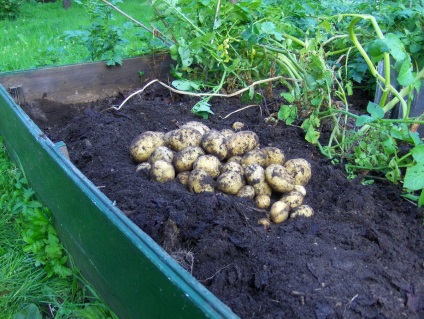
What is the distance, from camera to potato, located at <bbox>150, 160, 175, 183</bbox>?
287 centimetres

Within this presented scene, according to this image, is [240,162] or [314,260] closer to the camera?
[314,260]

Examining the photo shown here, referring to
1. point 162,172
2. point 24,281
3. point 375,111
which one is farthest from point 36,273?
point 375,111

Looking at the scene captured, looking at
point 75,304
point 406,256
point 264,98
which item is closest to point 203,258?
point 75,304

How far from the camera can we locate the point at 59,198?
2635 mm

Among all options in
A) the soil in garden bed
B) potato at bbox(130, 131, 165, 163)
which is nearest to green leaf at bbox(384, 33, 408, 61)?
the soil in garden bed

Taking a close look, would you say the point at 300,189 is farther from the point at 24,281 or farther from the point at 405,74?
the point at 24,281

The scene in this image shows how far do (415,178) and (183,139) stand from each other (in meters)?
1.36

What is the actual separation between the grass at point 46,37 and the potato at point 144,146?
1647 mm

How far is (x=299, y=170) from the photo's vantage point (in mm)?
2852

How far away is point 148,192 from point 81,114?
1.69 metres

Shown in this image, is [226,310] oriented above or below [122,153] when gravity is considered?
above

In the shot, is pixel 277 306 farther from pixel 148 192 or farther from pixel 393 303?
pixel 148 192

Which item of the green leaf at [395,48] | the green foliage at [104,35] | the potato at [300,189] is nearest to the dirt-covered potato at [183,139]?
the potato at [300,189]

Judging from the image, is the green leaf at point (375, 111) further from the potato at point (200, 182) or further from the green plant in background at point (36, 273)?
the green plant in background at point (36, 273)
